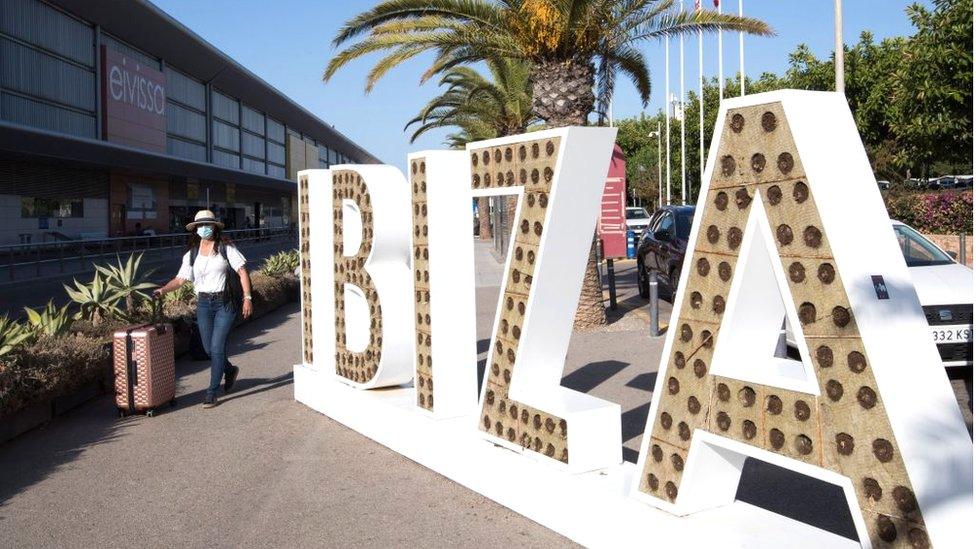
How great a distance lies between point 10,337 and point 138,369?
3.40 feet

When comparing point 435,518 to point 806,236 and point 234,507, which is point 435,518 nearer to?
point 234,507

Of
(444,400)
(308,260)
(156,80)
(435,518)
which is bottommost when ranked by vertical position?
(435,518)

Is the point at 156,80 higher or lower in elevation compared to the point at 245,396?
higher

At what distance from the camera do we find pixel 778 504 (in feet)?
17.4

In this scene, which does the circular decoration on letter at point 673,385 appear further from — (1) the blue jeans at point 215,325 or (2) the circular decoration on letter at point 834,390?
(1) the blue jeans at point 215,325

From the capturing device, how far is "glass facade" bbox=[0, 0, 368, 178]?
1149 inches

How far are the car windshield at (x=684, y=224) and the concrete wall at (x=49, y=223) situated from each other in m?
23.3

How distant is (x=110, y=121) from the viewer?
35.3 meters

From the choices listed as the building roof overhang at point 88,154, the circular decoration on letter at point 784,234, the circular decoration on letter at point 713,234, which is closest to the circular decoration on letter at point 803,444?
the circular decoration on letter at point 784,234

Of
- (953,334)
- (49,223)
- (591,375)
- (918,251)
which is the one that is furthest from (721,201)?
(49,223)

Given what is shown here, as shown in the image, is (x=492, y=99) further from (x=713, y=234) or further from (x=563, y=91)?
(x=713, y=234)

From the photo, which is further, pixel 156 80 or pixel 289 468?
pixel 156 80

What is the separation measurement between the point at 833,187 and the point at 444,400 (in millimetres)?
3362

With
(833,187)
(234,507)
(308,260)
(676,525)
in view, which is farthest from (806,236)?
(308,260)
